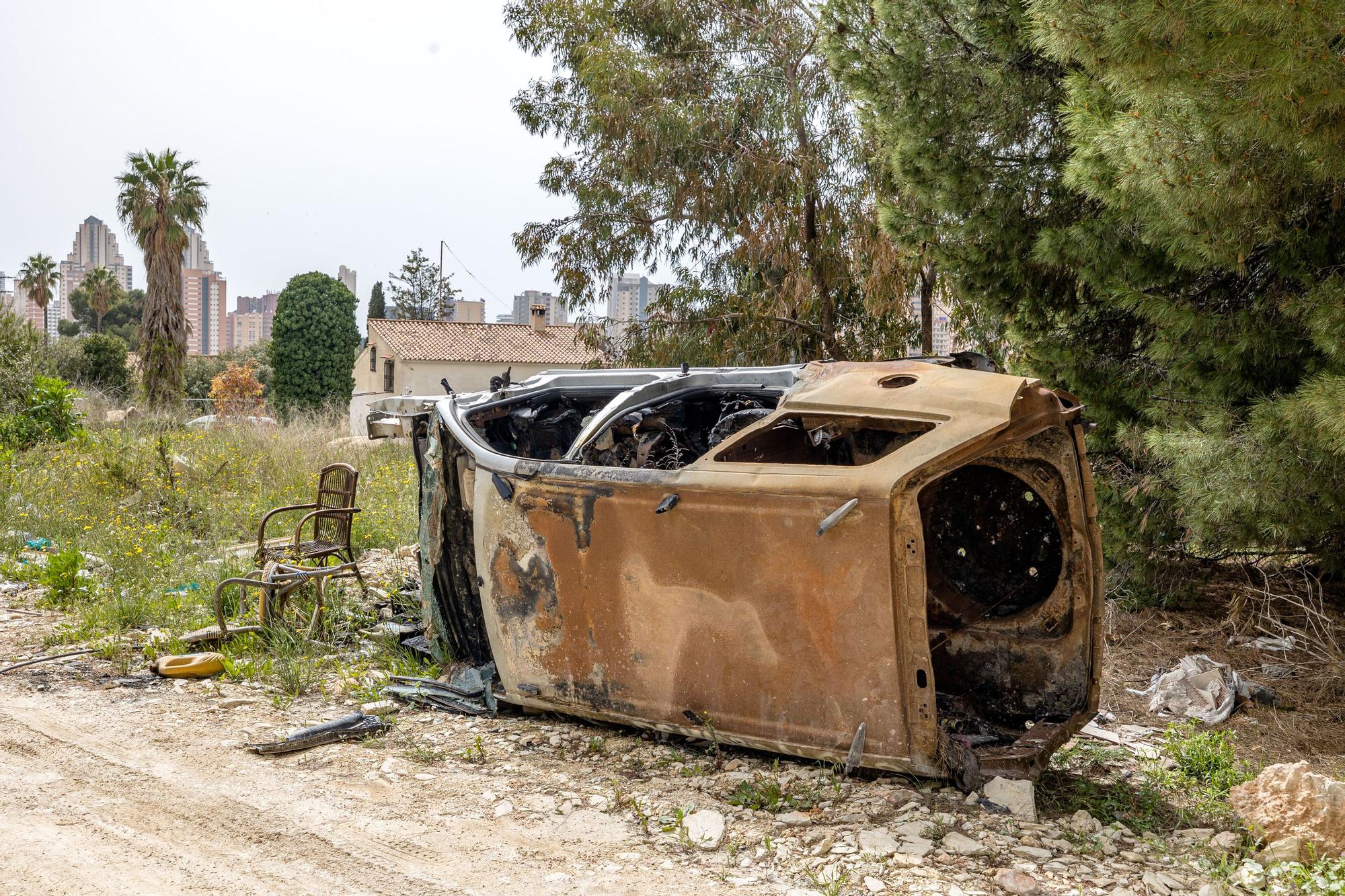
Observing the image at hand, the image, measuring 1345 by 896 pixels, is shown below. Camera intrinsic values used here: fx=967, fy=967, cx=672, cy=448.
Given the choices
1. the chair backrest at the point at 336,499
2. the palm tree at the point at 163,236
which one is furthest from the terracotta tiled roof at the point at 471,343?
the chair backrest at the point at 336,499

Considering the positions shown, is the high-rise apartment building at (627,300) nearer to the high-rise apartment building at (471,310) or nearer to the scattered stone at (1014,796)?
the scattered stone at (1014,796)

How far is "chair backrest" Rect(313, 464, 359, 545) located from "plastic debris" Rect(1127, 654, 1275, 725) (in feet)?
17.5

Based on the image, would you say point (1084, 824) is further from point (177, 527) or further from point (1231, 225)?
point (177, 527)

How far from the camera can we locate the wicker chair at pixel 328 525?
663 cm

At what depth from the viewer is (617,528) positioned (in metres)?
4.35

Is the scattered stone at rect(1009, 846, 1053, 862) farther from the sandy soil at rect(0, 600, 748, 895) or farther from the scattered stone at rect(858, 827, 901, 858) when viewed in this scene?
the sandy soil at rect(0, 600, 748, 895)

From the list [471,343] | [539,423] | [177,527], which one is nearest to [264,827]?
[539,423]

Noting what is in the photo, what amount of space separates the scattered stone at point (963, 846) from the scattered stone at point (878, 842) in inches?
7.3

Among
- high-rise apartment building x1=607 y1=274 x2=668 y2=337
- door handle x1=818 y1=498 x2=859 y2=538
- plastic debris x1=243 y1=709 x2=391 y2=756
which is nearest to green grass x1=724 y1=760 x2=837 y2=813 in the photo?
door handle x1=818 y1=498 x2=859 y2=538

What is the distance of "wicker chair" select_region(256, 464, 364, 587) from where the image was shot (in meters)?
6.63

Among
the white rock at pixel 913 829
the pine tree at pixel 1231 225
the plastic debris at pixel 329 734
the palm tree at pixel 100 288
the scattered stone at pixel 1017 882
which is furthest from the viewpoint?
the palm tree at pixel 100 288

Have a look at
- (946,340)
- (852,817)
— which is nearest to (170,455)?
(852,817)

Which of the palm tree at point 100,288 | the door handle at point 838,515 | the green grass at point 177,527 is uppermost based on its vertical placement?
the palm tree at point 100,288

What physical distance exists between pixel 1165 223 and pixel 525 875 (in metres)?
4.90
